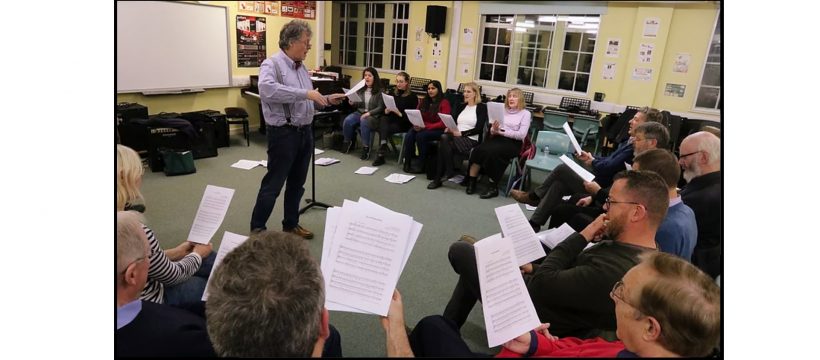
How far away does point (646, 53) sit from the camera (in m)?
3.86

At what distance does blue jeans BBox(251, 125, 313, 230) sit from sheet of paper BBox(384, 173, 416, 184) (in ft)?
4.66

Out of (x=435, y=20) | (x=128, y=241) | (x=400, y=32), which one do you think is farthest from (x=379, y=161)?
(x=128, y=241)

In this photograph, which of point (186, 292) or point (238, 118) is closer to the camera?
point (186, 292)

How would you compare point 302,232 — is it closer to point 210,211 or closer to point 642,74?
point 210,211

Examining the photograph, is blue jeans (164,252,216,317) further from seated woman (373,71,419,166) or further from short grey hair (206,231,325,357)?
seated woman (373,71,419,166)

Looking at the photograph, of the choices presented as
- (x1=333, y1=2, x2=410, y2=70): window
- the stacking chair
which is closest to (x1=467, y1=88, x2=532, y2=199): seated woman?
(x1=333, y1=2, x2=410, y2=70): window

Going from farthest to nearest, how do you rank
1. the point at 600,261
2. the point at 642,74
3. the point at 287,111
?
the point at 642,74 → the point at 287,111 → the point at 600,261

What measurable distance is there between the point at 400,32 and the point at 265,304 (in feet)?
13.8

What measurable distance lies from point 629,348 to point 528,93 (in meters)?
4.93

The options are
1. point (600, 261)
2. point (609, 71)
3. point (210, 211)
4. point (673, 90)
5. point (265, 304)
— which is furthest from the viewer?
point (609, 71)

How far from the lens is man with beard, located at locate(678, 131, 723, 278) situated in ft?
2.89

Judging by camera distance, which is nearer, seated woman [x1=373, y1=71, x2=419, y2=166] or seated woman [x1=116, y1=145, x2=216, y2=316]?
seated woman [x1=116, y1=145, x2=216, y2=316]

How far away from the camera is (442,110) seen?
4406 millimetres

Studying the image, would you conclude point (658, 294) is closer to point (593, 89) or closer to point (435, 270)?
point (435, 270)
